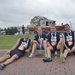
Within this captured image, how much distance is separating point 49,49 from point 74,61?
1159 millimetres

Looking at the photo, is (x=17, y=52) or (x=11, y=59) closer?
(x=11, y=59)

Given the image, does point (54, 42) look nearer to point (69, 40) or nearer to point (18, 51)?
point (69, 40)

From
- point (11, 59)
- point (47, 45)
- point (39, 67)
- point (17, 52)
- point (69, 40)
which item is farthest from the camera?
point (69, 40)

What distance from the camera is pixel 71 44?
997 cm

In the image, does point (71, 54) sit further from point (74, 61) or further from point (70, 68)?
point (70, 68)

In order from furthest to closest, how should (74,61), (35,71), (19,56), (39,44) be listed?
(39,44)
(19,56)
(74,61)
(35,71)

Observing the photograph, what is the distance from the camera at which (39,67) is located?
8.23 metres

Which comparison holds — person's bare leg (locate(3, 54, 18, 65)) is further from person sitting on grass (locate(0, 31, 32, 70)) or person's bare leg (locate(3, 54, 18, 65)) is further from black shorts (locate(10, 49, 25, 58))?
black shorts (locate(10, 49, 25, 58))

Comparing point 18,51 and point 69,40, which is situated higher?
point 69,40

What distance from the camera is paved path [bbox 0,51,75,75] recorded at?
24.9ft

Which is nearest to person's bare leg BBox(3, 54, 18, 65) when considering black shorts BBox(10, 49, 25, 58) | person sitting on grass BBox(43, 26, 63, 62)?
black shorts BBox(10, 49, 25, 58)

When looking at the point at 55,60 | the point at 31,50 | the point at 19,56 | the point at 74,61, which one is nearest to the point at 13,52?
the point at 19,56

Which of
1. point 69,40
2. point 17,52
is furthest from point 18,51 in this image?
point 69,40

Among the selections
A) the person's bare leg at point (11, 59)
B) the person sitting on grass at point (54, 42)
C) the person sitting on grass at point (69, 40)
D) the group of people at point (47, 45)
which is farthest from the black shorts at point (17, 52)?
the person sitting on grass at point (69, 40)
